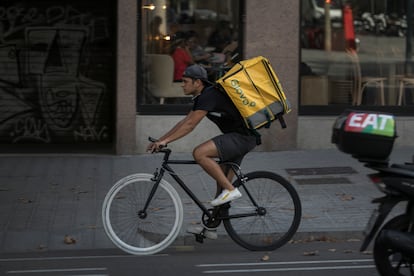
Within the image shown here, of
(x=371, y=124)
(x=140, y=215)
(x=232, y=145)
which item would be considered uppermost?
(x=371, y=124)

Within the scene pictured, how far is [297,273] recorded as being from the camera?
270 inches

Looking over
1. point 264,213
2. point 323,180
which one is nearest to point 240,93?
point 264,213

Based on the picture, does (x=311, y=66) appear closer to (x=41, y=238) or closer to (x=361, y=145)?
(x=41, y=238)

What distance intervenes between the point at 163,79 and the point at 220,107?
560 centimetres

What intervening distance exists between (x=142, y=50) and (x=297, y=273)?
263 inches

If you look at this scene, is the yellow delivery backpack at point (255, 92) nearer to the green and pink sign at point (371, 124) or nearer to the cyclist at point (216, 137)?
the cyclist at point (216, 137)

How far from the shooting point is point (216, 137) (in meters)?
7.61

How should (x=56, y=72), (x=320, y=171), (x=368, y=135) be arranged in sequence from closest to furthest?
(x=368, y=135)
(x=320, y=171)
(x=56, y=72)

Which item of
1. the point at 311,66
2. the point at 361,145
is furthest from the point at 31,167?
the point at 361,145

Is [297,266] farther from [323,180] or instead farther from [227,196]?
[323,180]

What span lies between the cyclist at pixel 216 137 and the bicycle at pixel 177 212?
124mm

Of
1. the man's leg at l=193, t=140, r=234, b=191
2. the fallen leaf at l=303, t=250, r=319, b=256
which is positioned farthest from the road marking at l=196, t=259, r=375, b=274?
the man's leg at l=193, t=140, r=234, b=191

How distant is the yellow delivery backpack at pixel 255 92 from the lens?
295 inches

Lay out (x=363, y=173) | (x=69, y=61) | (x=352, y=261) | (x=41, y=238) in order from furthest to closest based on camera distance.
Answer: (x=69, y=61) < (x=363, y=173) < (x=41, y=238) < (x=352, y=261)
